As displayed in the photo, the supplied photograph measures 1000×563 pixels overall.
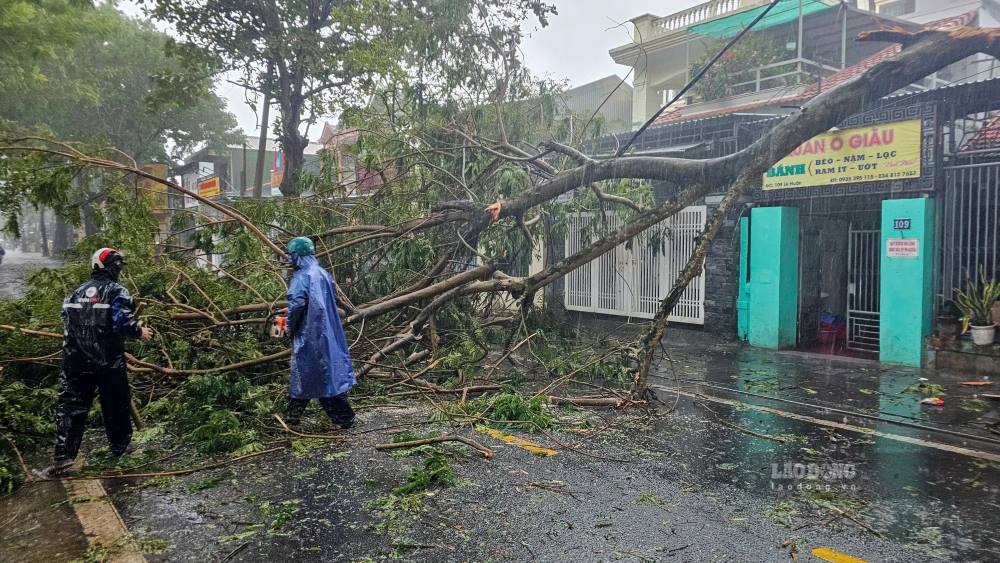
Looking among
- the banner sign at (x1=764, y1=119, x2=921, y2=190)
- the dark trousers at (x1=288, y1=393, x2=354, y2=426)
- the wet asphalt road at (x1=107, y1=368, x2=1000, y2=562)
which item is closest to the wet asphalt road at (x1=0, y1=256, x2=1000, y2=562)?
the wet asphalt road at (x1=107, y1=368, x2=1000, y2=562)

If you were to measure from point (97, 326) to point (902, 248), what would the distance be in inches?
383

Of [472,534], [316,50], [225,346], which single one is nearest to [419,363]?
[225,346]

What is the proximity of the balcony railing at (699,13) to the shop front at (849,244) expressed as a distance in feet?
26.1

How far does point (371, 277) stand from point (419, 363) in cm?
155

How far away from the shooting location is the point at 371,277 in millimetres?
8820

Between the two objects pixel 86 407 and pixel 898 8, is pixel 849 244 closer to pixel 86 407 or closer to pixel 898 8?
pixel 86 407

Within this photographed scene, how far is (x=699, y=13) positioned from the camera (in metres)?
18.5

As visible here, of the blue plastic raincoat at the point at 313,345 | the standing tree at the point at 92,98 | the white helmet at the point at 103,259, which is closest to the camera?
the white helmet at the point at 103,259

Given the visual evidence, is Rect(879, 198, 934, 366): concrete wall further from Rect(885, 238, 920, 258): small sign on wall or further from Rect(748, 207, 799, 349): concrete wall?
Rect(748, 207, 799, 349): concrete wall

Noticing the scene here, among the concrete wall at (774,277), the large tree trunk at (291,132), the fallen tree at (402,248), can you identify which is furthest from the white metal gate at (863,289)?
the large tree trunk at (291,132)

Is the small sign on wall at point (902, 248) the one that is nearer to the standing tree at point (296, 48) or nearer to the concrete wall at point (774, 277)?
the concrete wall at point (774, 277)

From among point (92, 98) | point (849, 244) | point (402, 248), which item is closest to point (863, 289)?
point (849, 244)

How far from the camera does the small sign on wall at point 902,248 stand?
30.3 feet

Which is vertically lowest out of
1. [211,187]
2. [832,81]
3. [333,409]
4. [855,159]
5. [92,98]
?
[333,409]
